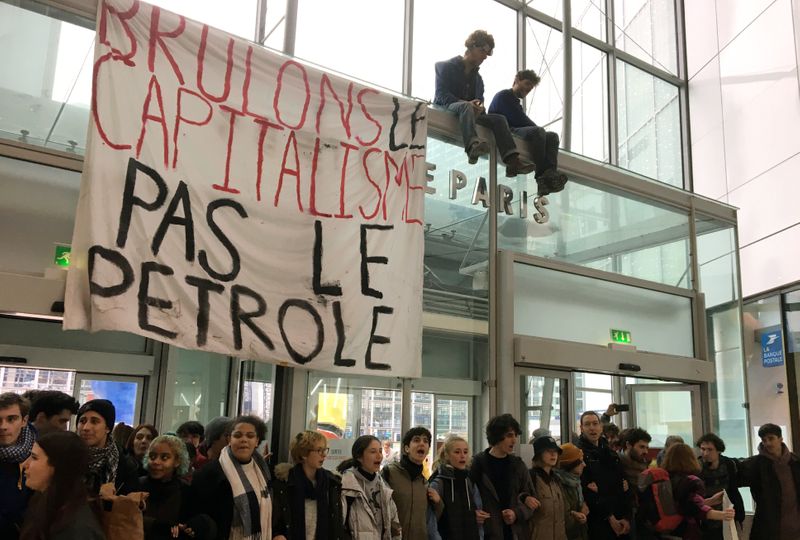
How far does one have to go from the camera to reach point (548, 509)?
226 inches

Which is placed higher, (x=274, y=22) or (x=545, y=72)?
(x=545, y=72)

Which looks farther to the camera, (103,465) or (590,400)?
(590,400)

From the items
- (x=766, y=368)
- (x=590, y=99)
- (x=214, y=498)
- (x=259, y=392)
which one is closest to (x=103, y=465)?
(x=214, y=498)

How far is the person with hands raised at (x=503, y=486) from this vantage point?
5.47 metres

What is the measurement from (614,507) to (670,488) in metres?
0.48

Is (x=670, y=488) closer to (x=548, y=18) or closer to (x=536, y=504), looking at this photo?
(x=536, y=504)

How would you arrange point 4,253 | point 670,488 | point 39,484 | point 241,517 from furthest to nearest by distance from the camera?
point 670,488, point 4,253, point 241,517, point 39,484

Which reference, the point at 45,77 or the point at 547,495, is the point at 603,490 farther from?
the point at 45,77

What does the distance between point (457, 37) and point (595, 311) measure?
3.65m

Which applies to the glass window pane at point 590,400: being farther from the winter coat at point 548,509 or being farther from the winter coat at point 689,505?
the winter coat at point 548,509

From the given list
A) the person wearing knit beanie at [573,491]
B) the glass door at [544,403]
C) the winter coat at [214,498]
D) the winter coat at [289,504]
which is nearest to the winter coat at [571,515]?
the person wearing knit beanie at [573,491]

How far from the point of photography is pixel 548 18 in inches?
401

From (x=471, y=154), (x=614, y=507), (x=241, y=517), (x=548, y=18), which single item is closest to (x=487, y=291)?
(x=471, y=154)

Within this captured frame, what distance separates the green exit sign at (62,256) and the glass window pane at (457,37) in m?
4.39
